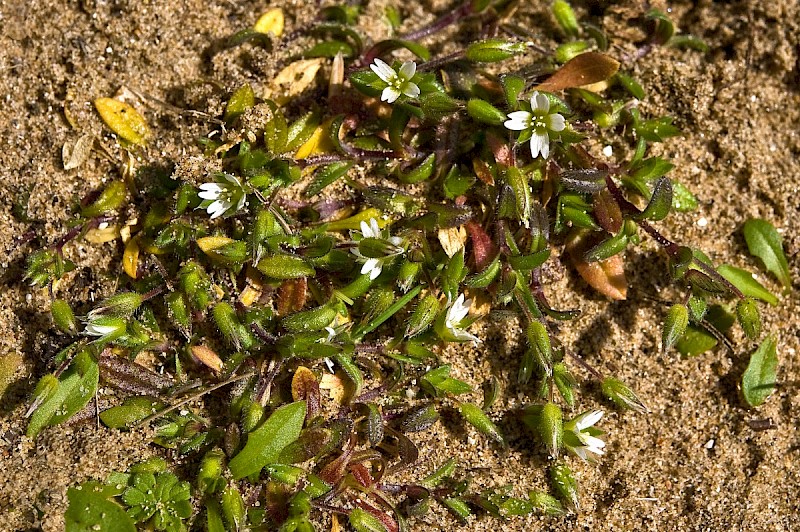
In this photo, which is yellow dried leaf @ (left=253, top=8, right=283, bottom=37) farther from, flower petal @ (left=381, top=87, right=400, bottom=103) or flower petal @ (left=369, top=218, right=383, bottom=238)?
flower petal @ (left=369, top=218, right=383, bottom=238)

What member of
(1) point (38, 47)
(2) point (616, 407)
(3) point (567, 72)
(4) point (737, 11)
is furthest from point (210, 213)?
(4) point (737, 11)

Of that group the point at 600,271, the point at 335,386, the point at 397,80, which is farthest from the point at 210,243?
the point at 600,271

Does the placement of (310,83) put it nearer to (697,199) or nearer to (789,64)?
(697,199)

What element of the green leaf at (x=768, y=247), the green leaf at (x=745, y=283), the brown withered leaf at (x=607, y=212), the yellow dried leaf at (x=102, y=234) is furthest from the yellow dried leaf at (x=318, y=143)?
the green leaf at (x=768, y=247)

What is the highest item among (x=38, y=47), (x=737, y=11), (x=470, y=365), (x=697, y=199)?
(x=38, y=47)

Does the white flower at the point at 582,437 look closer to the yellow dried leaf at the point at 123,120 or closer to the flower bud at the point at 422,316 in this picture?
the flower bud at the point at 422,316

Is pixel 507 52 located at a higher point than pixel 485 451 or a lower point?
higher

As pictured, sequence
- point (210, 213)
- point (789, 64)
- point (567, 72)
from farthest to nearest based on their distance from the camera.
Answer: point (789, 64), point (567, 72), point (210, 213)

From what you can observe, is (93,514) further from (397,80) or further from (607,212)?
(607,212)
